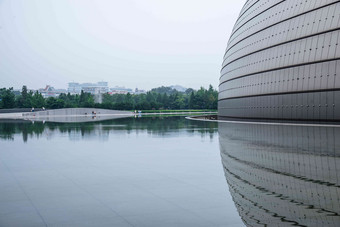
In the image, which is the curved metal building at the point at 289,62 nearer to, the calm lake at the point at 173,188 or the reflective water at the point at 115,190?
the calm lake at the point at 173,188

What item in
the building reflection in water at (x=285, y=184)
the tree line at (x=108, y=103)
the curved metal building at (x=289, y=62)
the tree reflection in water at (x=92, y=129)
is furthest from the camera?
the tree line at (x=108, y=103)

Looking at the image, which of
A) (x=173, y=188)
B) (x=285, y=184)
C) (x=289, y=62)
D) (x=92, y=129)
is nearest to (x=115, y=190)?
(x=173, y=188)

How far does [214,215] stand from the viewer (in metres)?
6.20

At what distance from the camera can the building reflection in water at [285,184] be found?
19.9ft

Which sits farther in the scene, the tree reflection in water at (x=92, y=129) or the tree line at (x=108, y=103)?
the tree line at (x=108, y=103)

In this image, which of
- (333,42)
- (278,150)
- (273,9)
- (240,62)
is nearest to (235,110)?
(240,62)

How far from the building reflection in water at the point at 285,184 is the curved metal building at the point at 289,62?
16.4 meters

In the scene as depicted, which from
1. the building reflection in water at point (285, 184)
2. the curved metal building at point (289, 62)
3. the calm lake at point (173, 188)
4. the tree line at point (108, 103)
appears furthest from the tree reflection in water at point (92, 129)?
the tree line at point (108, 103)

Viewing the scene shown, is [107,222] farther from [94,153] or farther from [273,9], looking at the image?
[273,9]

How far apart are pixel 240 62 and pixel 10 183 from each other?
39.0m

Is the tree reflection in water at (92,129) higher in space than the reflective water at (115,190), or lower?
higher

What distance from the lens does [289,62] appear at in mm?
33625

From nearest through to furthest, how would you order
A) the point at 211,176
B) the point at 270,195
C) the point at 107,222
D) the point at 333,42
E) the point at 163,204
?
the point at 107,222 → the point at 163,204 → the point at 270,195 → the point at 211,176 → the point at 333,42

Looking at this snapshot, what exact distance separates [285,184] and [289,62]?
2698 cm
